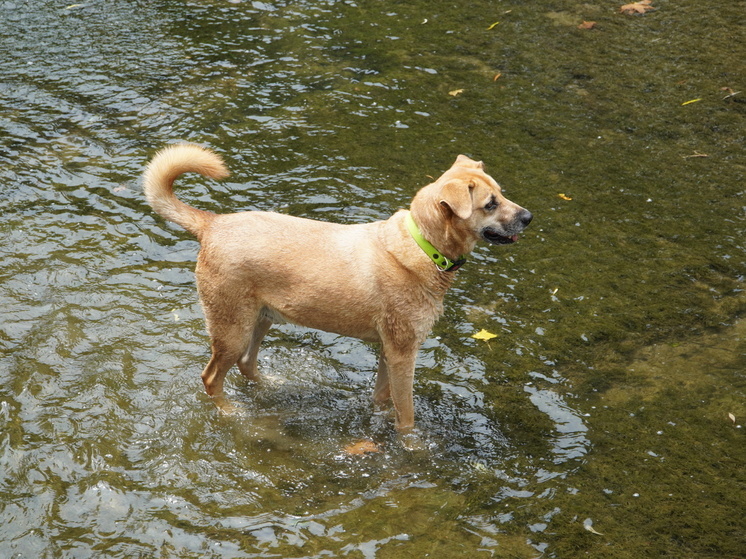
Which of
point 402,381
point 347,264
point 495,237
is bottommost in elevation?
point 402,381

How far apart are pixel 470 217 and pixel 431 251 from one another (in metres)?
0.39

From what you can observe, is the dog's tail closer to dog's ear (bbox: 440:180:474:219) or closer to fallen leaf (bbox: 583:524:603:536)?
dog's ear (bbox: 440:180:474:219)

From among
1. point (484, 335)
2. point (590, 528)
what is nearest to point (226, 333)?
point (484, 335)

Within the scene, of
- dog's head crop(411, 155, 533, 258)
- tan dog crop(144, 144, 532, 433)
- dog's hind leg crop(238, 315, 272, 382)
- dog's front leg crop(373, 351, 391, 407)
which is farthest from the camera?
dog's hind leg crop(238, 315, 272, 382)

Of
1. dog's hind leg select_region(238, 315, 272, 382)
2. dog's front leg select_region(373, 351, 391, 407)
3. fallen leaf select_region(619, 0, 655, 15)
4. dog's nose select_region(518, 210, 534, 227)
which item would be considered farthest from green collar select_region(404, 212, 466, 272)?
fallen leaf select_region(619, 0, 655, 15)

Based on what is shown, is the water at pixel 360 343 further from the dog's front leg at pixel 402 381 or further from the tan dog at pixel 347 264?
the tan dog at pixel 347 264

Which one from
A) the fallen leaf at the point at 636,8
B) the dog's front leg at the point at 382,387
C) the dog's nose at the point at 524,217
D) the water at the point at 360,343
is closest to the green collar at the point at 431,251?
the dog's nose at the point at 524,217

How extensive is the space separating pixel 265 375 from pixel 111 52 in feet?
22.8

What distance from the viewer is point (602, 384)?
6324mm

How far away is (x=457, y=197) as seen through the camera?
5.30m

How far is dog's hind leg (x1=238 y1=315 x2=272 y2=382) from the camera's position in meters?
6.26

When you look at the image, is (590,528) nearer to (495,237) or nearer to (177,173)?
(495,237)

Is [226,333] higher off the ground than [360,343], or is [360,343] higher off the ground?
[226,333]

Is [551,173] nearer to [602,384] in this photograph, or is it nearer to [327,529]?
[602,384]
